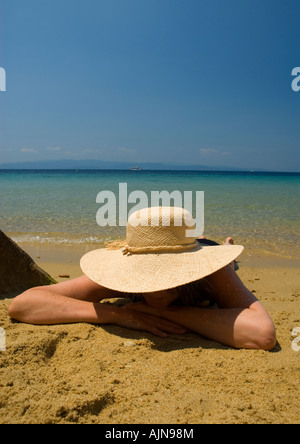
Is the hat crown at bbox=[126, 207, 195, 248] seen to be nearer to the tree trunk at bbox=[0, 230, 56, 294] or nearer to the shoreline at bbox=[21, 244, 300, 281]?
the tree trunk at bbox=[0, 230, 56, 294]

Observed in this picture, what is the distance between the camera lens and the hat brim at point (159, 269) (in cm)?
189

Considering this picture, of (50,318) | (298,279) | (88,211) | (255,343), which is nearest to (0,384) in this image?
(50,318)

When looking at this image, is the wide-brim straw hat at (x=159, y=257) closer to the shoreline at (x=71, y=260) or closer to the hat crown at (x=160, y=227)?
the hat crown at (x=160, y=227)

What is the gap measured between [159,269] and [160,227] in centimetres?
24

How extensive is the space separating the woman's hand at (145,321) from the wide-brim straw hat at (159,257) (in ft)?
1.27

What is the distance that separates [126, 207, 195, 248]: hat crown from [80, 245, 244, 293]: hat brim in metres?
0.08

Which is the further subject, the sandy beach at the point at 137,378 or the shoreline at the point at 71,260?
the shoreline at the point at 71,260

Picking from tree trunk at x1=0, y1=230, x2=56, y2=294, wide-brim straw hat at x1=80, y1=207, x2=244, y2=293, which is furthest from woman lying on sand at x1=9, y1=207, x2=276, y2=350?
tree trunk at x1=0, y1=230, x2=56, y2=294

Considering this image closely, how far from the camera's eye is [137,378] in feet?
5.77

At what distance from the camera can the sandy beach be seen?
147 cm

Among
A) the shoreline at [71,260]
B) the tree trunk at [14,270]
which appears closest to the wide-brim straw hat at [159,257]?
the tree trunk at [14,270]

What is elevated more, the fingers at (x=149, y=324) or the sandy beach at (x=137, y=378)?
the fingers at (x=149, y=324)

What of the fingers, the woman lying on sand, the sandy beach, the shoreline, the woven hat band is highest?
the woven hat band

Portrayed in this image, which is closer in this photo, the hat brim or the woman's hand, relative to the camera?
the hat brim
